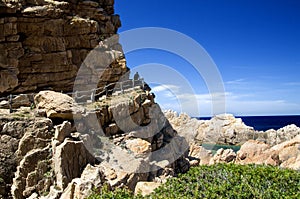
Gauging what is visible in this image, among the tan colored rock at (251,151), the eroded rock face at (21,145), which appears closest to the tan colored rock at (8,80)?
the eroded rock face at (21,145)

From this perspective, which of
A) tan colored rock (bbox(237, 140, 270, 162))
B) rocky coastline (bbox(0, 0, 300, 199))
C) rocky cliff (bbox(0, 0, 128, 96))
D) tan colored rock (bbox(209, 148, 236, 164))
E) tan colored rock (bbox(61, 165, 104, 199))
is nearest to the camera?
tan colored rock (bbox(61, 165, 104, 199))

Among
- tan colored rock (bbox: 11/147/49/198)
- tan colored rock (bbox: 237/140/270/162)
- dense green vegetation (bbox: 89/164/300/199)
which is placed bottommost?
tan colored rock (bbox: 237/140/270/162)

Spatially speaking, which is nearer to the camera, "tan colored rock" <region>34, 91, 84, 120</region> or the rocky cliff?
"tan colored rock" <region>34, 91, 84, 120</region>

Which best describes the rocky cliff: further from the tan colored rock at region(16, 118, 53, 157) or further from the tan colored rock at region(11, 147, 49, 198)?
the tan colored rock at region(11, 147, 49, 198)

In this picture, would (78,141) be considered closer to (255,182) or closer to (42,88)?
(255,182)

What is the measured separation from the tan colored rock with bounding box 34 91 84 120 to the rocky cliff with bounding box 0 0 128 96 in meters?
8.14

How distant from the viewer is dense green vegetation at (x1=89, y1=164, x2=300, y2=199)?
841cm

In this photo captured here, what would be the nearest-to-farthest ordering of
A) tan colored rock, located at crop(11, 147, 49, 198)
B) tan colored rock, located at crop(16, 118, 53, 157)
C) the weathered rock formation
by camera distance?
the weathered rock formation
tan colored rock, located at crop(11, 147, 49, 198)
tan colored rock, located at crop(16, 118, 53, 157)

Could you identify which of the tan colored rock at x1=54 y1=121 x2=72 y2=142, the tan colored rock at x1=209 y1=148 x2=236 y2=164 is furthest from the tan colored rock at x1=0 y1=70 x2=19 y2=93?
the tan colored rock at x1=209 y1=148 x2=236 y2=164

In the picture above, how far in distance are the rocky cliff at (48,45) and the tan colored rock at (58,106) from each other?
8.14 meters

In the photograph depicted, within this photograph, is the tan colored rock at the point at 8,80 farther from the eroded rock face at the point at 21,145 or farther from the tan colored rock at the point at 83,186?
the tan colored rock at the point at 83,186

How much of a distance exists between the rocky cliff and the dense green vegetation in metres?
17.5

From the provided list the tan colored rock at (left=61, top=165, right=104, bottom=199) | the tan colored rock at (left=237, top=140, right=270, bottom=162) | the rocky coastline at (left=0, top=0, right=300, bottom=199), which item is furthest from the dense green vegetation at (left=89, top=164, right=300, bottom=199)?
the tan colored rock at (left=237, top=140, right=270, bottom=162)

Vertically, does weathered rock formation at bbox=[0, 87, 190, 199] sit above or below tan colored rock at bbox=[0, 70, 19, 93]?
below
